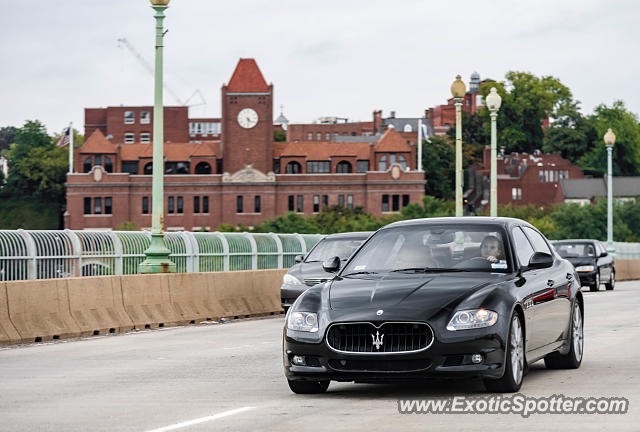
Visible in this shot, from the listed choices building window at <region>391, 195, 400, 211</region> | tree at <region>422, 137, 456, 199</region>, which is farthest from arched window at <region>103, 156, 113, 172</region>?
tree at <region>422, 137, 456, 199</region>

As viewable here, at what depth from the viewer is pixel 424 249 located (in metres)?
10.9

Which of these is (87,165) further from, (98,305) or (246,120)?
(98,305)

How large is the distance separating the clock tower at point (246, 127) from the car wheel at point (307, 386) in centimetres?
13134

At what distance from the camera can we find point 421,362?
950 centimetres

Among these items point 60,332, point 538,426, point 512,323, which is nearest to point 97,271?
point 60,332

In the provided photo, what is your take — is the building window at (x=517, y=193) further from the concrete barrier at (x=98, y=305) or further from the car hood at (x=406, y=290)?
the car hood at (x=406, y=290)

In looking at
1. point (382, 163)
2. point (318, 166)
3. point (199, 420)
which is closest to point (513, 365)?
point (199, 420)

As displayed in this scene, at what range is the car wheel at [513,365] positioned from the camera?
9859 millimetres

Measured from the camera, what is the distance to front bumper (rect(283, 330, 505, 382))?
31.1ft

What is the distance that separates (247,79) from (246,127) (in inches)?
239

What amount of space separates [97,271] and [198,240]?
4.94 metres

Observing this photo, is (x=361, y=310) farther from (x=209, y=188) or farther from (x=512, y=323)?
(x=209, y=188)

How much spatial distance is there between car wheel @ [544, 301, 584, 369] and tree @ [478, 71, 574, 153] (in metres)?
152

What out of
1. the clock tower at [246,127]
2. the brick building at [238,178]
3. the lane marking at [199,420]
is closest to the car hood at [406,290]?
the lane marking at [199,420]
